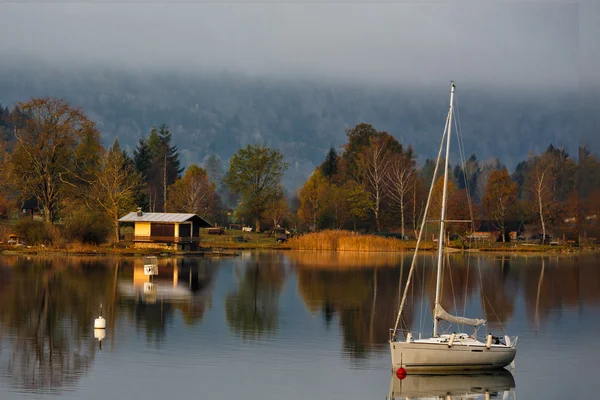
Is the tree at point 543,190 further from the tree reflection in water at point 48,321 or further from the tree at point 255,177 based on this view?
the tree reflection in water at point 48,321

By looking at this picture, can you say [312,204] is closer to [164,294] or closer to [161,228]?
[161,228]

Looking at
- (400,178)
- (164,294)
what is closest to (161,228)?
(164,294)

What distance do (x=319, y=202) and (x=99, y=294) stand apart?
211ft

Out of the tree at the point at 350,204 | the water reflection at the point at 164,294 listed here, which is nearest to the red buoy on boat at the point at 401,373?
the water reflection at the point at 164,294

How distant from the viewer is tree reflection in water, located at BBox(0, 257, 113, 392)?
27.6 metres

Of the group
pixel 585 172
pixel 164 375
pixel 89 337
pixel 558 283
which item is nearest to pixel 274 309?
pixel 89 337

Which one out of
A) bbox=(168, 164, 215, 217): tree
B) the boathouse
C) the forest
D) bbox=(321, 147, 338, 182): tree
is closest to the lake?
the boathouse

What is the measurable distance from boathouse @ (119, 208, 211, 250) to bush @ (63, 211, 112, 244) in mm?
2011

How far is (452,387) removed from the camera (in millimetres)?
A: 26219

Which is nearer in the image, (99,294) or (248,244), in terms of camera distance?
(99,294)

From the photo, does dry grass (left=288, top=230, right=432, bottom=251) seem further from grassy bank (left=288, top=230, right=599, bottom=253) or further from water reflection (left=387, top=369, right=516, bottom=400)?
water reflection (left=387, top=369, right=516, bottom=400)

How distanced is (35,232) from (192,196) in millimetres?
40141

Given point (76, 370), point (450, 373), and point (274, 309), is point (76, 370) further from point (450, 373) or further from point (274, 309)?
point (274, 309)

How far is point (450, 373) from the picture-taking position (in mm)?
27031
